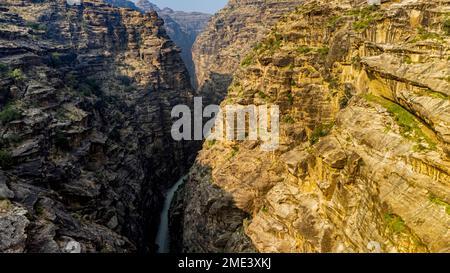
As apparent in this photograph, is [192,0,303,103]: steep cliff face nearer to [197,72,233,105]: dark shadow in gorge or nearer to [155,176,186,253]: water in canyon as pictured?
[197,72,233,105]: dark shadow in gorge

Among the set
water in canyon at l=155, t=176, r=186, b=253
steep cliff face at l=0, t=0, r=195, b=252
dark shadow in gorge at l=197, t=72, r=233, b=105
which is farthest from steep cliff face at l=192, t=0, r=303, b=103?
water in canyon at l=155, t=176, r=186, b=253

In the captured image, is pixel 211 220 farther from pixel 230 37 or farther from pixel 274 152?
pixel 230 37

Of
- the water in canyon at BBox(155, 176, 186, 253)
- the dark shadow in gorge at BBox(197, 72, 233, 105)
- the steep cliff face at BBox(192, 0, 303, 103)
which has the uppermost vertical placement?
the steep cliff face at BBox(192, 0, 303, 103)

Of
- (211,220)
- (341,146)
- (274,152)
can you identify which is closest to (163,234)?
(211,220)

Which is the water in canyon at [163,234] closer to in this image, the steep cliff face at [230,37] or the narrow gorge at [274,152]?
→ the narrow gorge at [274,152]
